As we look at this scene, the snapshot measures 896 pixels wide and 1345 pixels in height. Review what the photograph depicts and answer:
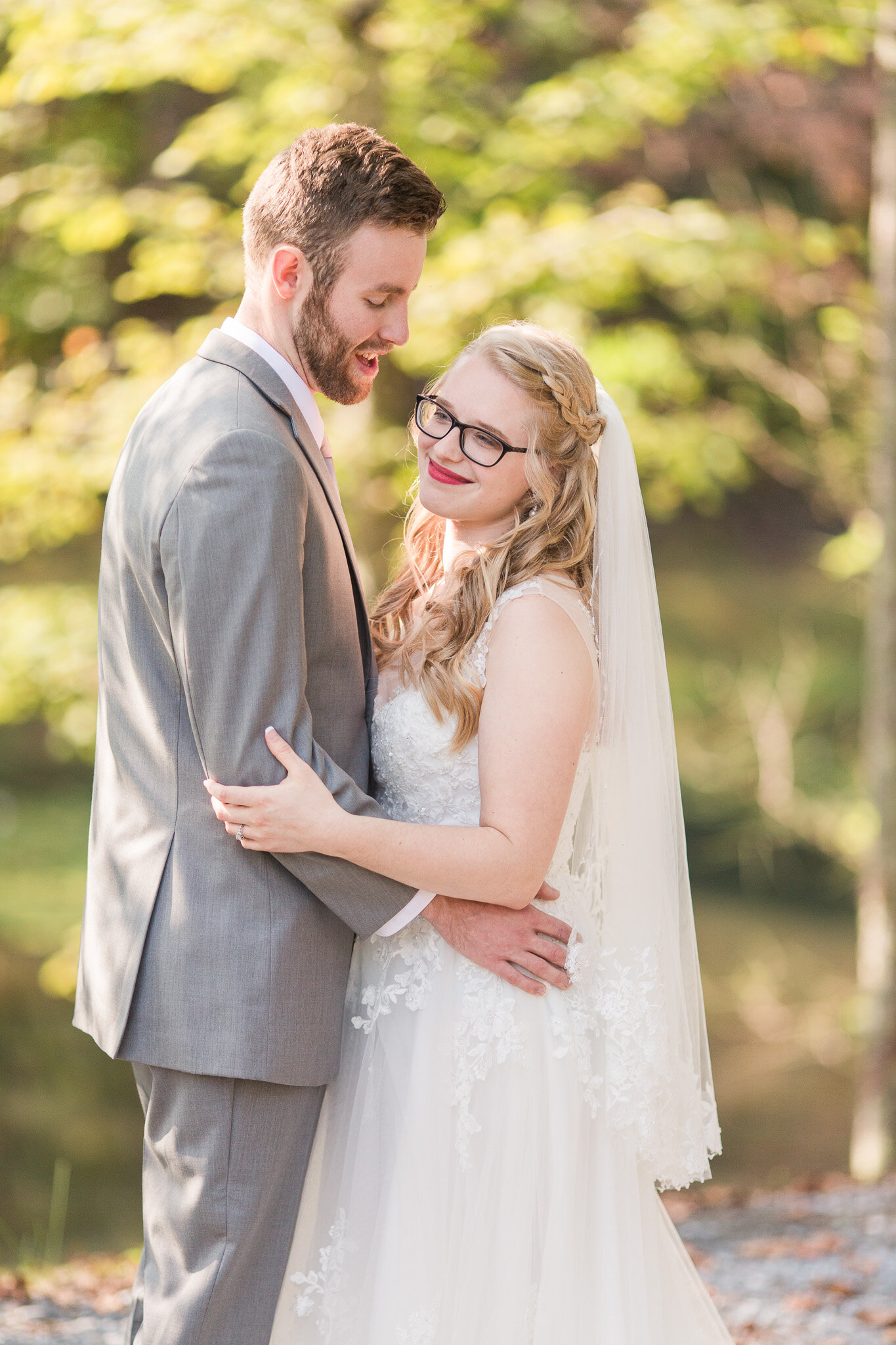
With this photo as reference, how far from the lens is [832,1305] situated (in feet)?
11.3

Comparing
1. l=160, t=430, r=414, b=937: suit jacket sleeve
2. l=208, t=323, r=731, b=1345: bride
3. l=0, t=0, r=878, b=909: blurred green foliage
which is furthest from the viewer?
l=0, t=0, r=878, b=909: blurred green foliage

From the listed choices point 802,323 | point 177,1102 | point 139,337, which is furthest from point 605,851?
point 802,323

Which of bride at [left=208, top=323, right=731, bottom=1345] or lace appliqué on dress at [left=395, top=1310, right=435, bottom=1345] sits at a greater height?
bride at [left=208, top=323, right=731, bottom=1345]

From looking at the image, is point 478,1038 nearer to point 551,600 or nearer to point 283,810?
point 283,810

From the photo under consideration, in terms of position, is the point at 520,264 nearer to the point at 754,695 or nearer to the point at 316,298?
the point at 316,298

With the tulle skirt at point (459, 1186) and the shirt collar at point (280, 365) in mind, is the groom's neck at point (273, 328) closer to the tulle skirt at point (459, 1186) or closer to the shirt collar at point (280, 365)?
the shirt collar at point (280, 365)

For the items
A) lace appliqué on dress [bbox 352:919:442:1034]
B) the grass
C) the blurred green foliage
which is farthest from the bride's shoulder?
the grass

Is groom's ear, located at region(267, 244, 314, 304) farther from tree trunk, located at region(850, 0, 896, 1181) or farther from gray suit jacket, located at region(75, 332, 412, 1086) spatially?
tree trunk, located at region(850, 0, 896, 1181)

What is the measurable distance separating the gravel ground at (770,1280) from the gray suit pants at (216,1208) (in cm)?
131

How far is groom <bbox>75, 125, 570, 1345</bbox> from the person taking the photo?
1859 millimetres

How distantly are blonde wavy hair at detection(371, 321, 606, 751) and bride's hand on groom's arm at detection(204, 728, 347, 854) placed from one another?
0.36 metres

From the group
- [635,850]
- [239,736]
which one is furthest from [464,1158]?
[239,736]

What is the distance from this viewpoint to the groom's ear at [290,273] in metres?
2.04

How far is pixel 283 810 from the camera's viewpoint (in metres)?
1.87
